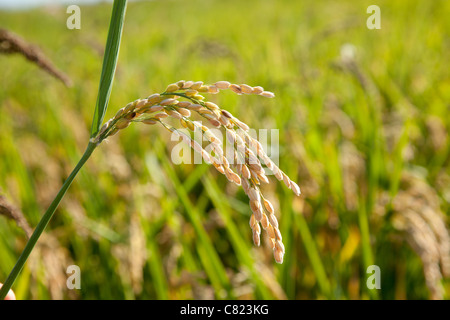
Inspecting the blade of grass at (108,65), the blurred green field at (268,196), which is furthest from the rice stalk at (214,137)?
the blurred green field at (268,196)

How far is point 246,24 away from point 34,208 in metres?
5.88

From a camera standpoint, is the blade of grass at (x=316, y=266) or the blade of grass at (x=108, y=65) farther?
the blade of grass at (x=316, y=266)

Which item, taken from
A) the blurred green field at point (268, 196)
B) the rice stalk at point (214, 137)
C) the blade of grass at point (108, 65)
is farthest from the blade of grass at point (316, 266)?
the blade of grass at point (108, 65)

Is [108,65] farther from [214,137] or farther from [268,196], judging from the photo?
[268,196]

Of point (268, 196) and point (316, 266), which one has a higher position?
point (268, 196)

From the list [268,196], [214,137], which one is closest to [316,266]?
[268,196]

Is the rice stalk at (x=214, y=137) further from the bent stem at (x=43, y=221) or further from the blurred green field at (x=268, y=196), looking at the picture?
the blurred green field at (x=268, y=196)

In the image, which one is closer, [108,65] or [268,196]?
[108,65]

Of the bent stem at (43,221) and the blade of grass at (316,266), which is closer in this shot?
the bent stem at (43,221)

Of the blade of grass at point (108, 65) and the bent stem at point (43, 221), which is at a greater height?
the blade of grass at point (108, 65)

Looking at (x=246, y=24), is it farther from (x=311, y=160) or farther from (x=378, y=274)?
(x=378, y=274)

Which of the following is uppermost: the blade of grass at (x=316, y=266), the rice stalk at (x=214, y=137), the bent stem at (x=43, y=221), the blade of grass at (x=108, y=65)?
the blade of grass at (x=108, y=65)

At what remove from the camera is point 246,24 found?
7.05 meters

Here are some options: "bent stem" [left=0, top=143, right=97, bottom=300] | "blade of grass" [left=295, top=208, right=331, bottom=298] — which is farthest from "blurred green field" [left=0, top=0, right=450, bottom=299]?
"bent stem" [left=0, top=143, right=97, bottom=300]
